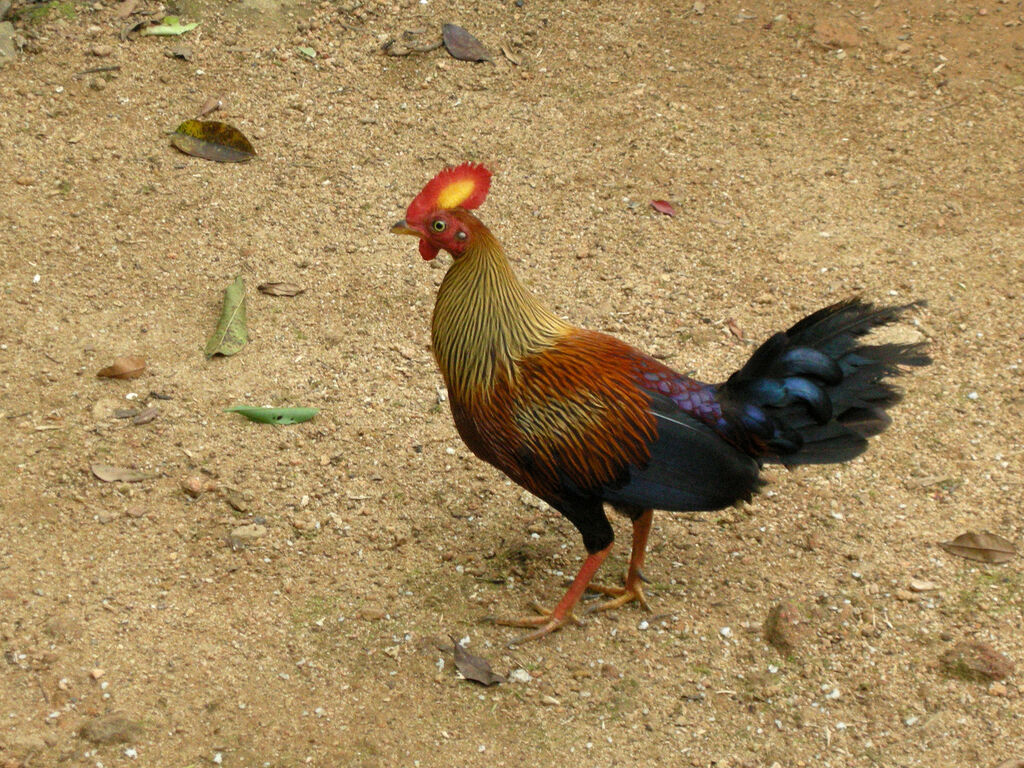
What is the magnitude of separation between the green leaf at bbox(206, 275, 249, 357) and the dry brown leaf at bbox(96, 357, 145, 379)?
0.38 metres

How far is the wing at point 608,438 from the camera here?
412cm

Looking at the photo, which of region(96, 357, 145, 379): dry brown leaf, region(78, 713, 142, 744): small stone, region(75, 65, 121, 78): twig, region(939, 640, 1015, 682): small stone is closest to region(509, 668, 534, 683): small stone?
region(78, 713, 142, 744): small stone

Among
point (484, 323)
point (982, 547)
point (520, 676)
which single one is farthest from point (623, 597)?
point (982, 547)

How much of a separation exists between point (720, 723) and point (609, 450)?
3.84 feet

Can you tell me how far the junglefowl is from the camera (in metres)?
4.09

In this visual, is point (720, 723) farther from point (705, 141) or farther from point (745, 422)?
point (705, 141)

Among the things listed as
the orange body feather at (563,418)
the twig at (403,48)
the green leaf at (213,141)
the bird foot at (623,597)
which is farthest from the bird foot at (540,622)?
the twig at (403,48)

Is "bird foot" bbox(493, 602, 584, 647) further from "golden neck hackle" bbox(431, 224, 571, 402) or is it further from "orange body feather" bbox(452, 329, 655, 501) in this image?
"golden neck hackle" bbox(431, 224, 571, 402)

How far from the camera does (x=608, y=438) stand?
412 cm

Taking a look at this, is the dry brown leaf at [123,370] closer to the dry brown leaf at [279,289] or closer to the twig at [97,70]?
the dry brown leaf at [279,289]

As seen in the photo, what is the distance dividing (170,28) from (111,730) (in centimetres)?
566

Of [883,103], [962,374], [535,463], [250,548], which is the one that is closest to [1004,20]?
[883,103]

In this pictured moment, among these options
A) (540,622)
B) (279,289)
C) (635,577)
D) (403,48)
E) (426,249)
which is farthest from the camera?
(403,48)

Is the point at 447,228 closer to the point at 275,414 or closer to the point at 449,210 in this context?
the point at 449,210
